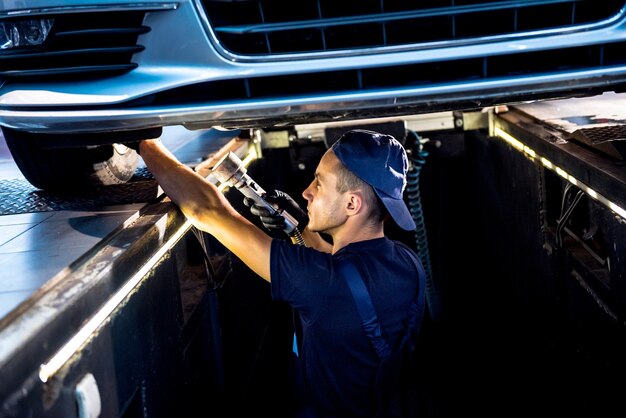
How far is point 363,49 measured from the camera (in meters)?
1.88

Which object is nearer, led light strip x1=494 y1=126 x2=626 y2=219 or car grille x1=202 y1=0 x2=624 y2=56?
car grille x1=202 y1=0 x2=624 y2=56

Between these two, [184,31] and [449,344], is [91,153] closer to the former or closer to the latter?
[184,31]

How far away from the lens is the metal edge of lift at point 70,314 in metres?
1.17

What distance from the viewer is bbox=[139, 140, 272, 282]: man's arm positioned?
2000 mm

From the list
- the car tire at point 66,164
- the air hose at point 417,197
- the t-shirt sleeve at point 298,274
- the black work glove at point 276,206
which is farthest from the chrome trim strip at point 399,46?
the air hose at point 417,197

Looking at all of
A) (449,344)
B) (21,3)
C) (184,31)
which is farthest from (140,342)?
(449,344)

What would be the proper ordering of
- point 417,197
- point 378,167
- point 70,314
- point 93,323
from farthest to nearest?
point 417,197 → point 378,167 → point 93,323 → point 70,314

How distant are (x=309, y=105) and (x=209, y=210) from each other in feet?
1.66

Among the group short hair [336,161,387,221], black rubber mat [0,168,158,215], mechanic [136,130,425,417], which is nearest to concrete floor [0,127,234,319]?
black rubber mat [0,168,158,215]

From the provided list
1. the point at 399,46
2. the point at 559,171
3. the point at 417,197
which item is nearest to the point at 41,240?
the point at 399,46

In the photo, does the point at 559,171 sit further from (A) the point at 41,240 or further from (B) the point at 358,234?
(A) the point at 41,240

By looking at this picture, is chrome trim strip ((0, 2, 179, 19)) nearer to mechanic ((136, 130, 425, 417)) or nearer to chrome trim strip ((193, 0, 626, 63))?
chrome trim strip ((193, 0, 626, 63))

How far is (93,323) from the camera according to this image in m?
1.46

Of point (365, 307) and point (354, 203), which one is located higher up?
point (354, 203)
